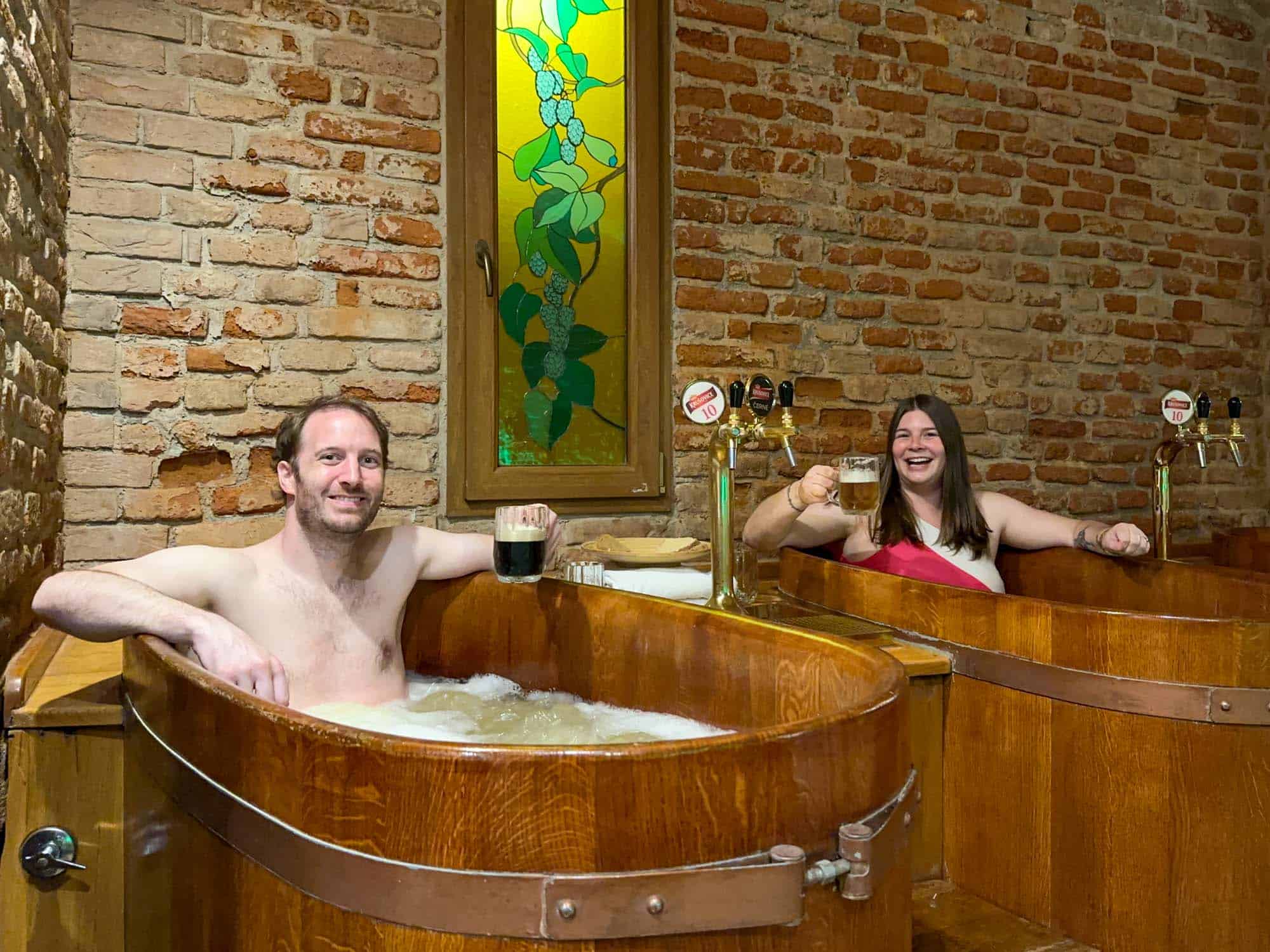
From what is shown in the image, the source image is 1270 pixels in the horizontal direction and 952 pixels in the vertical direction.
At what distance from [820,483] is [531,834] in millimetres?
1400

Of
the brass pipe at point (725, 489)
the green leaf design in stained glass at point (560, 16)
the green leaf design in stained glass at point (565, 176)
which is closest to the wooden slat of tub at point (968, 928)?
the brass pipe at point (725, 489)

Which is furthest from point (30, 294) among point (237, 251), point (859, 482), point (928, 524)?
point (928, 524)

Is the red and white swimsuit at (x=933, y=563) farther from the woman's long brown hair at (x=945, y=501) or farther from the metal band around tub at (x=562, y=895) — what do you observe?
the metal band around tub at (x=562, y=895)

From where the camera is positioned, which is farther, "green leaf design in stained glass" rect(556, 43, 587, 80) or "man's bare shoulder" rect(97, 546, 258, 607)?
"green leaf design in stained glass" rect(556, 43, 587, 80)

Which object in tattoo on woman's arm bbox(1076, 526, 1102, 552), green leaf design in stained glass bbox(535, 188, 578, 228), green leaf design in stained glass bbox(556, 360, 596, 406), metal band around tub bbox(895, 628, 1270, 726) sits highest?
green leaf design in stained glass bbox(535, 188, 578, 228)

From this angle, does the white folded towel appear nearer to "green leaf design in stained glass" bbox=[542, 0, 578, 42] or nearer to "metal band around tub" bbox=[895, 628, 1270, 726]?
"metal band around tub" bbox=[895, 628, 1270, 726]

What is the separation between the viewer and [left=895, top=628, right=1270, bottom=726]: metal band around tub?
1652mm

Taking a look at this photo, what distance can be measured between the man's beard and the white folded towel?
2.02 ft

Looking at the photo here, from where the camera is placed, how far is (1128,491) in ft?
11.9

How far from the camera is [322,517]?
1925 mm

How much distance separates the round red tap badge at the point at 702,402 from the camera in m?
2.17

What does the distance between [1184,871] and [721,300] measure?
1.90m

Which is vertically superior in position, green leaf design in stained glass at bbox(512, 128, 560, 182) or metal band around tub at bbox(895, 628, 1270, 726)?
green leaf design in stained glass at bbox(512, 128, 560, 182)

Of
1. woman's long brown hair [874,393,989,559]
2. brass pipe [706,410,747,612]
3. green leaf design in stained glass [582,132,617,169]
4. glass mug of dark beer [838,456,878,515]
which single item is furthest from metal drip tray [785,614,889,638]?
green leaf design in stained glass [582,132,617,169]
